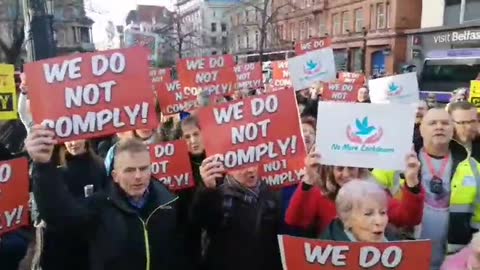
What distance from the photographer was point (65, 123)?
3.00 meters

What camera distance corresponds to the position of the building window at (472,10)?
26.0m

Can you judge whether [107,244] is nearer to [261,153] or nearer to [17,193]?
[17,193]

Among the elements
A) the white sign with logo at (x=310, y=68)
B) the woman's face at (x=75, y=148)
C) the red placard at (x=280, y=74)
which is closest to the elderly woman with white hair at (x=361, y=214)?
the woman's face at (x=75, y=148)

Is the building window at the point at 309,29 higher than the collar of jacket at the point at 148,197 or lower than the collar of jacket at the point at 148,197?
higher

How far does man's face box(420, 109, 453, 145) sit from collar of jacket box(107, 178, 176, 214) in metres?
1.71

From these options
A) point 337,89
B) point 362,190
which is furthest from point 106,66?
point 337,89

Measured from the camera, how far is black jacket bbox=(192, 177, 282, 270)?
9.90 feet

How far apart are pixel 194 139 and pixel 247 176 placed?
111 cm

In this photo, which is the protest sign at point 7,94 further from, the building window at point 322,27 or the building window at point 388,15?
the building window at point 322,27

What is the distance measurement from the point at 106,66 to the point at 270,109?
1032 mm

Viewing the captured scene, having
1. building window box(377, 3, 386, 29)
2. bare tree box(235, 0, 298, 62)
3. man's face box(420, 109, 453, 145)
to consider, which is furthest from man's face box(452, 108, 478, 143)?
building window box(377, 3, 386, 29)

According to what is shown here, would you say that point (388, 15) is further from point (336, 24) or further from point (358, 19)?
point (336, 24)

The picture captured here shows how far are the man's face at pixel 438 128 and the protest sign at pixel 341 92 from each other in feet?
21.1

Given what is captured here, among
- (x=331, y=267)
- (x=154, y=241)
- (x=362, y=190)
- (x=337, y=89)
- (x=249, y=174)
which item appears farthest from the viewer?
(x=337, y=89)
